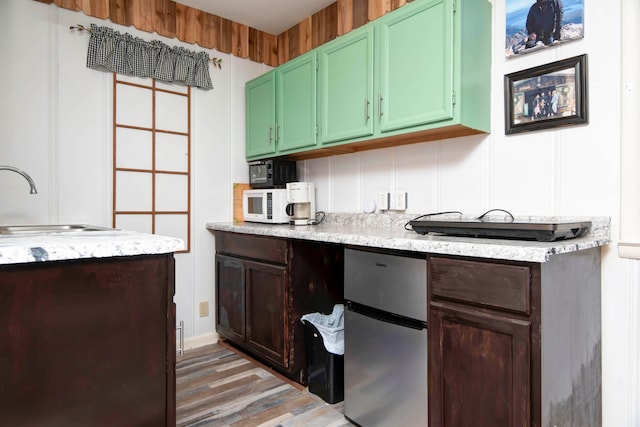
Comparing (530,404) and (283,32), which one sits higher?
(283,32)

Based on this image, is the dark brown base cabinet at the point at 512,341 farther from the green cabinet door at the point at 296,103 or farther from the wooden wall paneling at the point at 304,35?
the wooden wall paneling at the point at 304,35

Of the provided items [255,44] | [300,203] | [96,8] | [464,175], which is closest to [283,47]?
[255,44]

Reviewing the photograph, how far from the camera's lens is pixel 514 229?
4.29 ft

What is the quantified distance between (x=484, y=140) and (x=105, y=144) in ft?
7.72

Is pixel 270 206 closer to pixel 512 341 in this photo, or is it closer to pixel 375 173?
pixel 375 173

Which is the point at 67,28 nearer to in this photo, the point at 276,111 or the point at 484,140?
the point at 276,111

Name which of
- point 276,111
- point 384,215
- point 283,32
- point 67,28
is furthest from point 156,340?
point 283,32

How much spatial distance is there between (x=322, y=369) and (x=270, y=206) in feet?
3.92

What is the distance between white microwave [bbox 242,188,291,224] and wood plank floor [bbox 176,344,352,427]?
39.7 inches

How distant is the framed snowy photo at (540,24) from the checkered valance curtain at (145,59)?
6.89ft

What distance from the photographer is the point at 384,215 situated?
93.2 inches

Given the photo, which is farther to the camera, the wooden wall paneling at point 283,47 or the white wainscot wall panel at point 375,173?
the wooden wall paneling at point 283,47

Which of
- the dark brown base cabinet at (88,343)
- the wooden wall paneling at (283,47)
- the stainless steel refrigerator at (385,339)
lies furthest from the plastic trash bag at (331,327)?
the wooden wall paneling at (283,47)

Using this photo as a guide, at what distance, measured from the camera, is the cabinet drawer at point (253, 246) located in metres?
2.22
